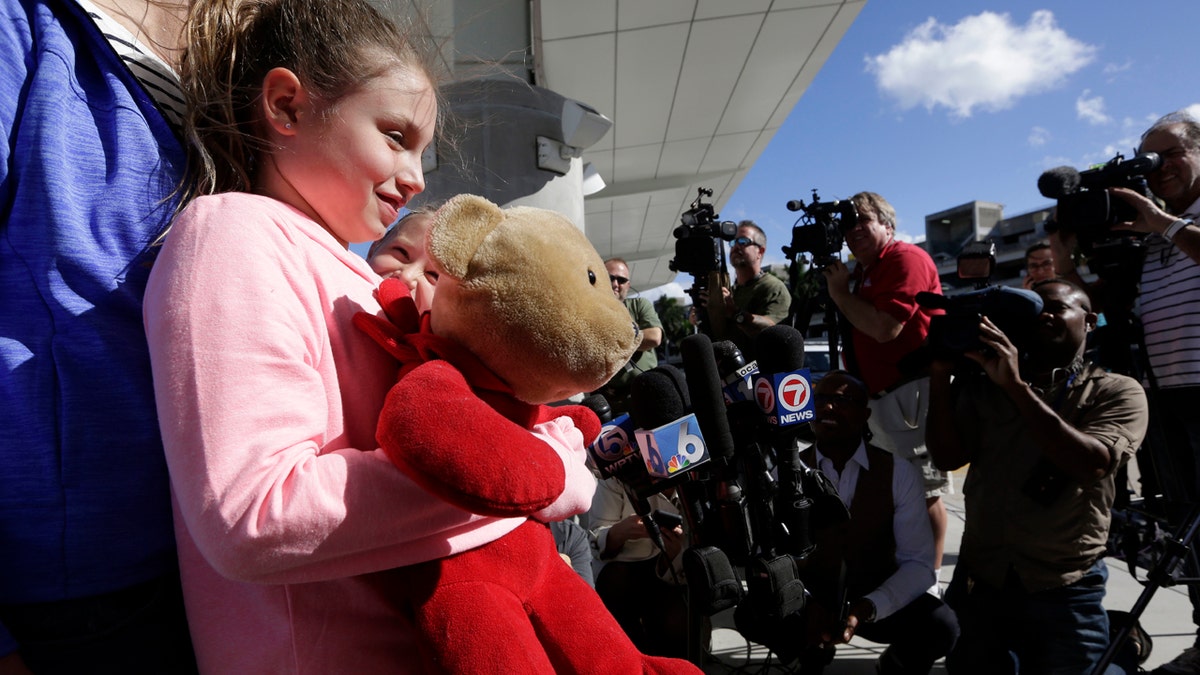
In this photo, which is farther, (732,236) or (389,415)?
(732,236)

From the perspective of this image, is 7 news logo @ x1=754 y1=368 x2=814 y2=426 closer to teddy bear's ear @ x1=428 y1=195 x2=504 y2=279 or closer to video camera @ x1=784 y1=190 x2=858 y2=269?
teddy bear's ear @ x1=428 y1=195 x2=504 y2=279

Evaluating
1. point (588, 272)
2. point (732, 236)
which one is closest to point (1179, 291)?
point (732, 236)

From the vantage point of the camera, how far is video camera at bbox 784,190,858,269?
3.26m

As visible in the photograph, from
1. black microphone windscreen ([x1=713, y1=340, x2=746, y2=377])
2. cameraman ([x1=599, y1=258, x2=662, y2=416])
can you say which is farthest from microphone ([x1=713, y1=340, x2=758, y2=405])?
cameraman ([x1=599, y1=258, x2=662, y2=416])

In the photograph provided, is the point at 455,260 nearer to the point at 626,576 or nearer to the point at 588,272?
the point at 588,272

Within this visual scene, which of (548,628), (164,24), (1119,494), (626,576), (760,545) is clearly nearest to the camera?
(548,628)

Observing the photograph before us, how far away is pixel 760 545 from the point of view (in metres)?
1.63

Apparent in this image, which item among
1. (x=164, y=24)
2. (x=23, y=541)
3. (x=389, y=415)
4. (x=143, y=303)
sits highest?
(x=164, y=24)

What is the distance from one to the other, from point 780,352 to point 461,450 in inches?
49.4

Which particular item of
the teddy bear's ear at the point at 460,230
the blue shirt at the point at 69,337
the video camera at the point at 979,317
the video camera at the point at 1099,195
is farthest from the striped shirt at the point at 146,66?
the video camera at the point at 1099,195

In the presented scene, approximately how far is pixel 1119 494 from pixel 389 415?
11.6ft

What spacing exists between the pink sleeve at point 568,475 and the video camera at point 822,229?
8.64 feet

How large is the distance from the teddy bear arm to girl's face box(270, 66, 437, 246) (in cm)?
28

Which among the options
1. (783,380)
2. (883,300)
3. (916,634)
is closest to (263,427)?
(783,380)
